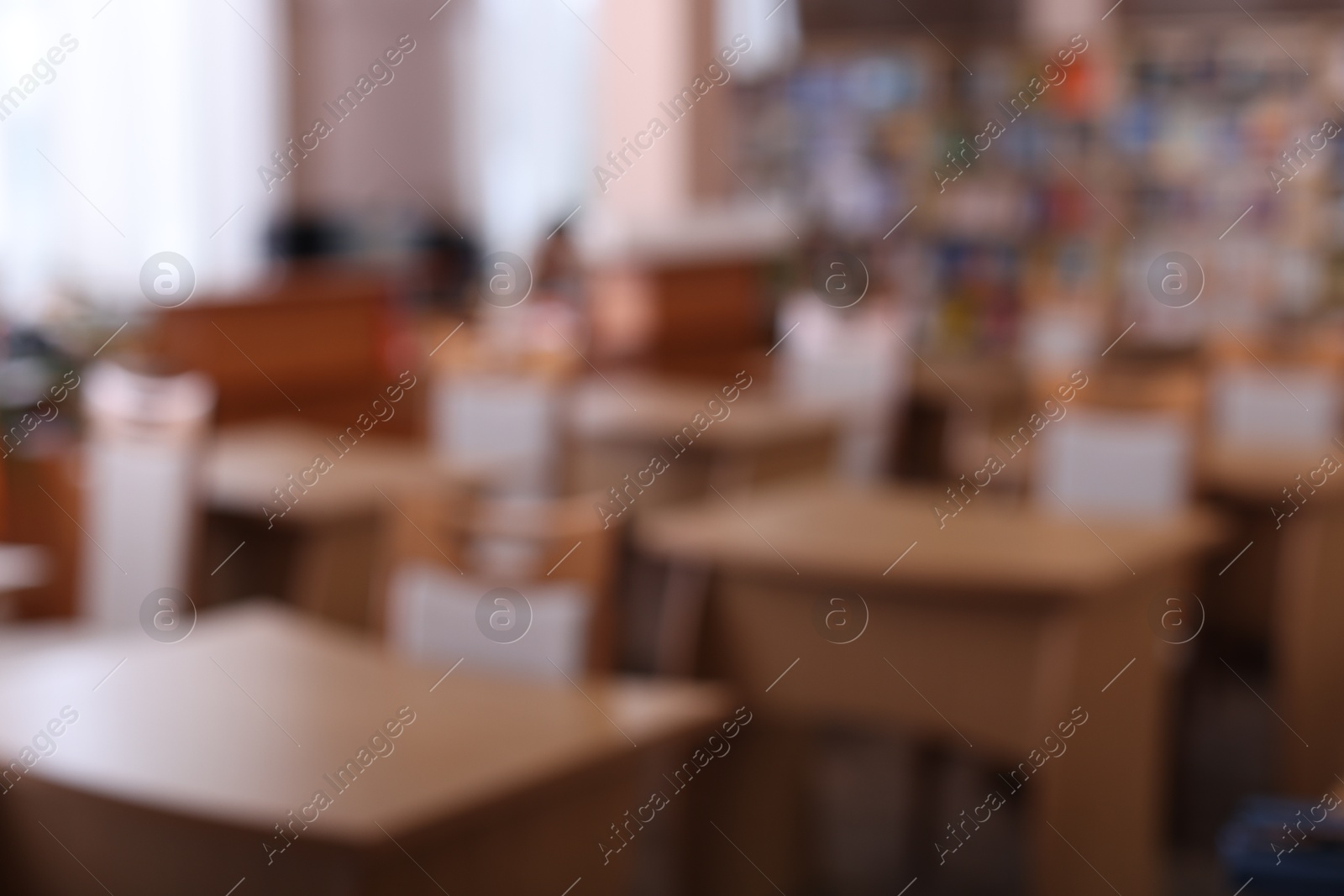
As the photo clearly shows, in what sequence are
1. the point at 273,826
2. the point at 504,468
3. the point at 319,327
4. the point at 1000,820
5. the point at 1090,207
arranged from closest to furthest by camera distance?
the point at 273,826
the point at 1000,820
the point at 504,468
the point at 319,327
the point at 1090,207

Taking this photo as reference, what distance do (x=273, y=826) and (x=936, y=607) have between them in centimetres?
136

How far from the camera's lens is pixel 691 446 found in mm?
4379

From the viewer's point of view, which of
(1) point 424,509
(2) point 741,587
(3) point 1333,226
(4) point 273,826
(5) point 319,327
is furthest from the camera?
(3) point 1333,226

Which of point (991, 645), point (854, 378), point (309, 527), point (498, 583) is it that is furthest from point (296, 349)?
point (991, 645)

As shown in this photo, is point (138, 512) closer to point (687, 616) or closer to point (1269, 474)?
point (687, 616)

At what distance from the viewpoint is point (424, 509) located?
2.40 m

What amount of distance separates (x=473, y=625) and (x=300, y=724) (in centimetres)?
50

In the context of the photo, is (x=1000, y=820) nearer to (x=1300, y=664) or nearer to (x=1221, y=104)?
(x=1300, y=664)

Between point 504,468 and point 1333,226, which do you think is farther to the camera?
point 1333,226

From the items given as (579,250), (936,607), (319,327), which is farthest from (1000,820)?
(579,250)

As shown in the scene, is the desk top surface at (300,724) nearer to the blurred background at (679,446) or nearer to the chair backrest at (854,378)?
the blurred background at (679,446)

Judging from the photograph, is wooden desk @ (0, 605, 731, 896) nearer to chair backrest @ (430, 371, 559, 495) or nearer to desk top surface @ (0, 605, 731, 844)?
desk top surface @ (0, 605, 731, 844)

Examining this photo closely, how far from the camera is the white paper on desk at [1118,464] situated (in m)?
3.50

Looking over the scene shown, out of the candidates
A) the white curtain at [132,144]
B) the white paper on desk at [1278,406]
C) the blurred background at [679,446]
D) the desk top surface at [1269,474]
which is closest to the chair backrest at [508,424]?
the blurred background at [679,446]
